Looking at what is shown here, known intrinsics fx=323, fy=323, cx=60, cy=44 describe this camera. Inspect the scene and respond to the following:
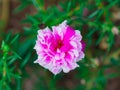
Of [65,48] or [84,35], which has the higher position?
[84,35]

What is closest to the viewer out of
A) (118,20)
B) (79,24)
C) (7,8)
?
(79,24)

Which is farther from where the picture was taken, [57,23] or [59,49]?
[57,23]

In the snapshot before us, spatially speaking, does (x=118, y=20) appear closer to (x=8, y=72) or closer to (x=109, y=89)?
(x=109, y=89)


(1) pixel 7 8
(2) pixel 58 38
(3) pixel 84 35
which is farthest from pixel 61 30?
(1) pixel 7 8

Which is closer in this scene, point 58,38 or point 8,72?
point 58,38

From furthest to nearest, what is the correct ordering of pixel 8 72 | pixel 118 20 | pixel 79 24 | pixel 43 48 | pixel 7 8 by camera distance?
pixel 7 8, pixel 118 20, pixel 79 24, pixel 8 72, pixel 43 48

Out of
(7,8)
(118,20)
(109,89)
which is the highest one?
(7,8)

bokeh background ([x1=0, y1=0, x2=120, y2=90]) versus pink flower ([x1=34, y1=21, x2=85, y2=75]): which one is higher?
bokeh background ([x1=0, y1=0, x2=120, y2=90])

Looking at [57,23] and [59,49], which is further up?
[57,23]
